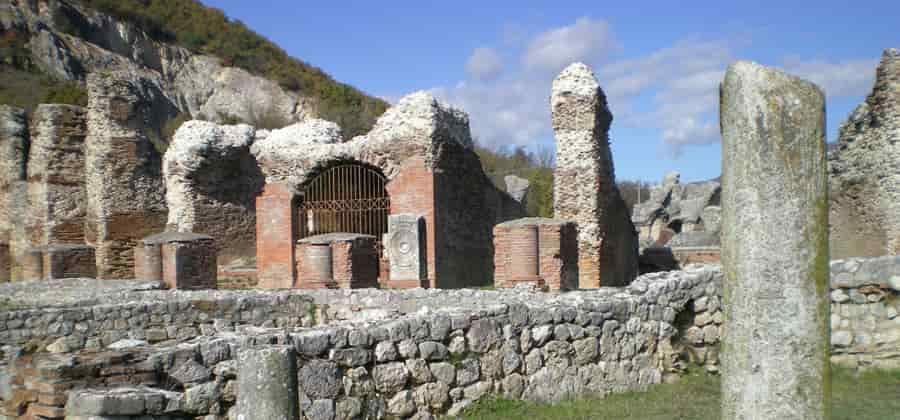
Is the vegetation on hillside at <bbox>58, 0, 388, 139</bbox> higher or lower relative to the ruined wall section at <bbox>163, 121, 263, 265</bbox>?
higher

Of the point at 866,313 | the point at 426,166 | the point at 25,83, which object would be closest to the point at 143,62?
the point at 25,83

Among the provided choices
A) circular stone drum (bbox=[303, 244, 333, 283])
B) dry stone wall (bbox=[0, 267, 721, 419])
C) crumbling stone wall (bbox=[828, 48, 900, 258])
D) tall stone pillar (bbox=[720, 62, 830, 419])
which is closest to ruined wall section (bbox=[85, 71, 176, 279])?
→ circular stone drum (bbox=[303, 244, 333, 283])

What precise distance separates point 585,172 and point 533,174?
17.4 metres

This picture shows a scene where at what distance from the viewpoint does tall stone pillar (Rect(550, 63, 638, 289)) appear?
1482 centimetres

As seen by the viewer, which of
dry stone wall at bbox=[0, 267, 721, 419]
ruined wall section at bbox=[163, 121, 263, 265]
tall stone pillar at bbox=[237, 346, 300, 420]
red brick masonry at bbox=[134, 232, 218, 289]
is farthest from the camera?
ruined wall section at bbox=[163, 121, 263, 265]

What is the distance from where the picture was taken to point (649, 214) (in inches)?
1183

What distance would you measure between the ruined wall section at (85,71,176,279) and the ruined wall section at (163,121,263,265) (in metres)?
1.69

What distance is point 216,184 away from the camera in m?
17.6

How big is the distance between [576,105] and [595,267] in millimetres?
3062

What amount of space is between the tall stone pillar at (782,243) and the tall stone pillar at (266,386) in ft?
6.93

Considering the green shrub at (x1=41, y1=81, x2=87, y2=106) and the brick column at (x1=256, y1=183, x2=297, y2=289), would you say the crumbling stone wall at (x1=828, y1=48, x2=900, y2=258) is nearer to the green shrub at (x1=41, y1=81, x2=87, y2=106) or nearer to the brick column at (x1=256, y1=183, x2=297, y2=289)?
the brick column at (x1=256, y1=183, x2=297, y2=289)

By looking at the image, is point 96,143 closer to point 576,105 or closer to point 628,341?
point 576,105

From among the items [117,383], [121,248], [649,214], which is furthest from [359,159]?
[649,214]

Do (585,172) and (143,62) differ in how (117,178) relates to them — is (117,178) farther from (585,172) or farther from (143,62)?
(143,62)
